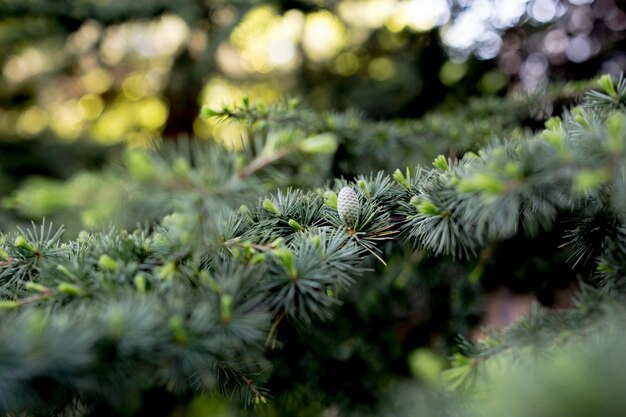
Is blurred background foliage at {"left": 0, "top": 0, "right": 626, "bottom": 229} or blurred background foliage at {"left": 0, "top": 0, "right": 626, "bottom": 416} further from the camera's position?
blurred background foliage at {"left": 0, "top": 0, "right": 626, "bottom": 229}

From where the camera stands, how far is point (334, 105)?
2.16 metres

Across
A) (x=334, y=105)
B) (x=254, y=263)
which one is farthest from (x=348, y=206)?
(x=334, y=105)

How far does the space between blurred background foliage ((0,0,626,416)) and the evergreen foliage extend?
1.9 inches

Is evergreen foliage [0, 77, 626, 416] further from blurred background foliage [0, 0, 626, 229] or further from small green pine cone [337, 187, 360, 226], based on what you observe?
blurred background foliage [0, 0, 626, 229]

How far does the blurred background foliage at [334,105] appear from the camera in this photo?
37.7 inches

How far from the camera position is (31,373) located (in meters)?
0.42

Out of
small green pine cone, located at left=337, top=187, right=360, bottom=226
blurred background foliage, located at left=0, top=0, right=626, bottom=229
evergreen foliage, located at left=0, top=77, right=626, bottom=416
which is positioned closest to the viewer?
evergreen foliage, located at left=0, top=77, right=626, bottom=416

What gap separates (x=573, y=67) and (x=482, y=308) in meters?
1.04

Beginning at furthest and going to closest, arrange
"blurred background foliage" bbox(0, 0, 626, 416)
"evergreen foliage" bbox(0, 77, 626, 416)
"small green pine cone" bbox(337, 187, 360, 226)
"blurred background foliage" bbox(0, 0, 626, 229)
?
"blurred background foliage" bbox(0, 0, 626, 229)
"blurred background foliage" bbox(0, 0, 626, 416)
"small green pine cone" bbox(337, 187, 360, 226)
"evergreen foliage" bbox(0, 77, 626, 416)

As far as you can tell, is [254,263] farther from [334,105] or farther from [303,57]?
[303,57]

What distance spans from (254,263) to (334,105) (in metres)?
1.70

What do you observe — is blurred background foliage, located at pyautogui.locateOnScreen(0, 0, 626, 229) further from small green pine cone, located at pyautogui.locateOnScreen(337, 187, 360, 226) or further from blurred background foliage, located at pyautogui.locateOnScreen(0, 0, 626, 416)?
small green pine cone, located at pyautogui.locateOnScreen(337, 187, 360, 226)

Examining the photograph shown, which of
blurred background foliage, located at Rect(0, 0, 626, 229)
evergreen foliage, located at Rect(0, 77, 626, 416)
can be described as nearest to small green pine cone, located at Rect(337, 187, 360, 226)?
evergreen foliage, located at Rect(0, 77, 626, 416)

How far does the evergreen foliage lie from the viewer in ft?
1.46
